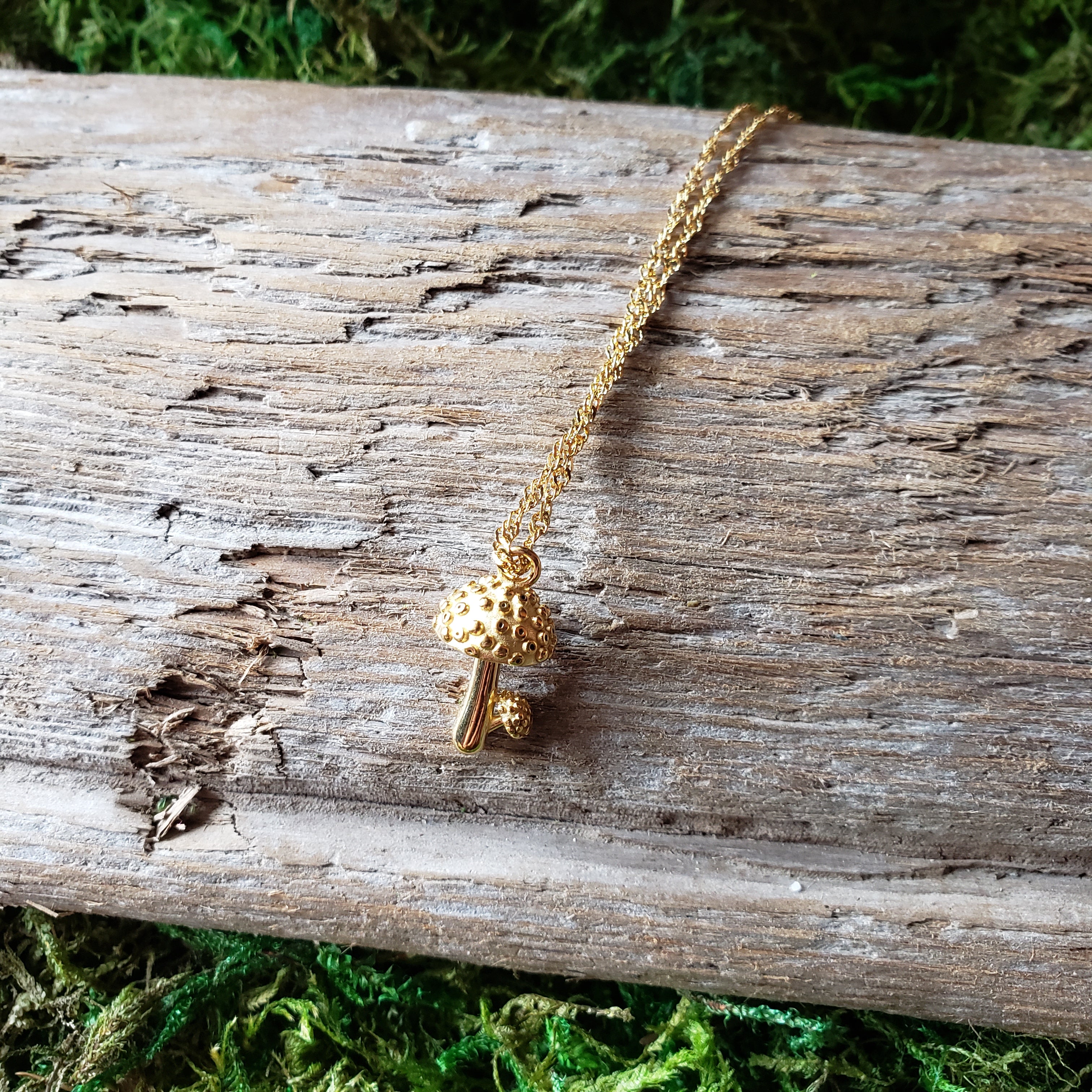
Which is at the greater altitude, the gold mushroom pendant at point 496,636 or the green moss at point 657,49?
the green moss at point 657,49

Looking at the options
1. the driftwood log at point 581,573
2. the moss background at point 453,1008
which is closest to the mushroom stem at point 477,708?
the driftwood log at point 581,573

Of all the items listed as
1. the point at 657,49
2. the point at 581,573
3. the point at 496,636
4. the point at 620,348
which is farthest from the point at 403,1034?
the point at 657,49

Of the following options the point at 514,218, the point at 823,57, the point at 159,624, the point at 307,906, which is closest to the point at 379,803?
the point at 307,906

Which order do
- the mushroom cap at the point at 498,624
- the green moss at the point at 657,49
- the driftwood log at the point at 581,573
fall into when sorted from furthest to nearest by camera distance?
the green moss at the point at 657,49, the driftwood log at the point at 581,573, the mushroom cap at the point at 498,624

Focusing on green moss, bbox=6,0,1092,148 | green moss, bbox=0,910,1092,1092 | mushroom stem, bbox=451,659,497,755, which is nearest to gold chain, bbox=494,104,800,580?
mushroom stem, bbox=451,659,497,755

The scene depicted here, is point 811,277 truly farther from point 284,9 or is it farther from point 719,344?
point 284,9

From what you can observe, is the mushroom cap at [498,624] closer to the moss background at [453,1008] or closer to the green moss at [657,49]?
the moss background at [453,1008]

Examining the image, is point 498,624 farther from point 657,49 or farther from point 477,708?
point 657,49
